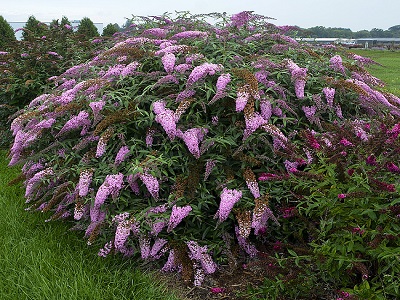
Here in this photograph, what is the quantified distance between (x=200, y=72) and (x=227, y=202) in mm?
1007

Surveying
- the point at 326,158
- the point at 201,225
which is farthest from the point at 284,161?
the point at 201,225

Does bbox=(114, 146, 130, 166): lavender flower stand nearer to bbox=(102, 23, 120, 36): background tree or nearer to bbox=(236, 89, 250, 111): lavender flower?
bbox=(236, 89, 250, 111): lavender flower

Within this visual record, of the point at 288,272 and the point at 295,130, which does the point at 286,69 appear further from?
the point at 288,272

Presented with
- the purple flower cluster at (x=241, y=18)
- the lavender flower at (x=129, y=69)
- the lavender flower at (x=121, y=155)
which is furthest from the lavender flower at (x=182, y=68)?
the purple flower cluster at (x=241, y=18)

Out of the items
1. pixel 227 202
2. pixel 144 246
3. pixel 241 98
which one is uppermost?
pixel 241 98

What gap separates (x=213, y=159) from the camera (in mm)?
3207

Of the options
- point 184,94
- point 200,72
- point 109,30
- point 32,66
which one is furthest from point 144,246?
point 109,30

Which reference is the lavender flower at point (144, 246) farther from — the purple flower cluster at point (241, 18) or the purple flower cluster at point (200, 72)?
the purple flower cluster at point (241, 18)

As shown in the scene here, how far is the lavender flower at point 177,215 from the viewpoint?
9.48 ft

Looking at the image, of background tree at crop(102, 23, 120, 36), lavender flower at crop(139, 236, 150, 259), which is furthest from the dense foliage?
background tree at crop(102, 23, 120, 36)

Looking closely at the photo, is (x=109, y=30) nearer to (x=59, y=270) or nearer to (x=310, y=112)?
(x=310, y=112)

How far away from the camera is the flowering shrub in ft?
8.68

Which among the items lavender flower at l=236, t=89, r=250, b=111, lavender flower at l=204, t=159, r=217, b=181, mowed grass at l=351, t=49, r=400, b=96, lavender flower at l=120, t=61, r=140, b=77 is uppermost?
lavender flower at l=236, t=89, r=250, b=111

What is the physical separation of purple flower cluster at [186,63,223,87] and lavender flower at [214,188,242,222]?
2.81 ft
